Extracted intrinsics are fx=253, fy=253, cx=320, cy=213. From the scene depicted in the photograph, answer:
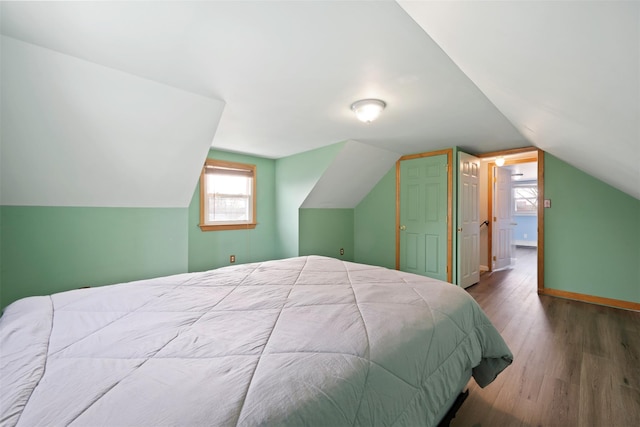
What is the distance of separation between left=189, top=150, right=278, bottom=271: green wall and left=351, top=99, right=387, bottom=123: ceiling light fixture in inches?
98.4

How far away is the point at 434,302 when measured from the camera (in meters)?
1.40

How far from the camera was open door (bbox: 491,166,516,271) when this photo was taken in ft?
17.1

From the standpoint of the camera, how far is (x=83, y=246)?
8.21 feet

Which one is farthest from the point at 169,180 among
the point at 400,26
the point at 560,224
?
the point at 560,224

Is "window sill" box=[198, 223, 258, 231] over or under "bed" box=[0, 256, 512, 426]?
over

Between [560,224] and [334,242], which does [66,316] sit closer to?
[334,242]

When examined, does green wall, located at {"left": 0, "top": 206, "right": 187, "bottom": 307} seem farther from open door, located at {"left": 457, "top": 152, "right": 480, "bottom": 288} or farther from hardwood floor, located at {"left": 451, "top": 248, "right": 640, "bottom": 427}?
open door, located at {"left": 457, "top": 152, "right": 480, "bottom": 288}

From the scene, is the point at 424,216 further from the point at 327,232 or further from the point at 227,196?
the point at 227,196

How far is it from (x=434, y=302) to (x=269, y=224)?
11.9 feet

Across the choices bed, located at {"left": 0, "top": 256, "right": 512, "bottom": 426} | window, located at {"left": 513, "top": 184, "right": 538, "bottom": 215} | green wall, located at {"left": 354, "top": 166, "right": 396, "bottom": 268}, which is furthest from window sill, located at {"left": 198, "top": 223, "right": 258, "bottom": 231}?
window, located at {"left": 513, "top": 184, "right": 538, "bottom": 215}

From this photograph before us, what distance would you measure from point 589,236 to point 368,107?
3487 mm

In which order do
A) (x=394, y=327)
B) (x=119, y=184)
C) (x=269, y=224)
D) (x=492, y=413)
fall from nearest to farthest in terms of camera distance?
(x=394, y=327)
(x=492, y=413)
(x=119, y=184)
(x=269, y=224)

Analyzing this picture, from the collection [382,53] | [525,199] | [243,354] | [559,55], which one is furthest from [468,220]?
[525,199]

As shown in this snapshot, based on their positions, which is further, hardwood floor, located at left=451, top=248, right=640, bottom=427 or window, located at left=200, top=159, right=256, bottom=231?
window, located at left=200, top=159, right=256, bottom=231
